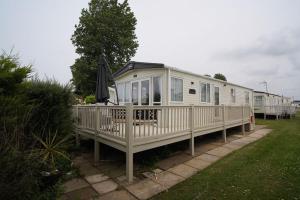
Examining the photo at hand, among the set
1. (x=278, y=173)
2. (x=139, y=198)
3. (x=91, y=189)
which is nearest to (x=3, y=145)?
(x=91, y=189)

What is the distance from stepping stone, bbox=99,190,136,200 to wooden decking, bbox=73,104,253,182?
496 millimetres

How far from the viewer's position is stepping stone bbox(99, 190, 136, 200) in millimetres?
3354

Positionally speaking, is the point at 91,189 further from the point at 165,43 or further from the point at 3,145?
the point at 165,43

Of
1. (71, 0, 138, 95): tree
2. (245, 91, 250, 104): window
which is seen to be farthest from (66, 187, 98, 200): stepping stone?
(71, 0, 138, 95): tree

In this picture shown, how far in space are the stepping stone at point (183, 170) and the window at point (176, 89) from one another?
396 cm

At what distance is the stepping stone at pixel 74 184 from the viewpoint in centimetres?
378

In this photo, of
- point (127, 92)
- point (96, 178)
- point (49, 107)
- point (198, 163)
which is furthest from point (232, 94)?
point (49, 107)

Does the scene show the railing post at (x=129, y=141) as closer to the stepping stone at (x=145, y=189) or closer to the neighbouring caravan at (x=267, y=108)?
the stepping stone at (x=145, y=189)

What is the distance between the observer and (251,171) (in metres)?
4.50

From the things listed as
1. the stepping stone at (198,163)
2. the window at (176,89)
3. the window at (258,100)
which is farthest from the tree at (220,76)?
the stepping stone at (198,163)

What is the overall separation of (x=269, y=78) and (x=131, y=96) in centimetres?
3322

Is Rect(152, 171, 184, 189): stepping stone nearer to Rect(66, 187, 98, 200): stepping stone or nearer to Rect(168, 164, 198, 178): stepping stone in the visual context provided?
Rect(168, 164, 198, 178): stepping stone

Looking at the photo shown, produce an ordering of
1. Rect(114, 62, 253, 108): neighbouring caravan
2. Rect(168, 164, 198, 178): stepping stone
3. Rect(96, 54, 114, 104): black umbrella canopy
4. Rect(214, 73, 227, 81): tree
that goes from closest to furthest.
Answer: Rect(168, 164, 198, 178): stepping stone < Rect(96, 54, 114, 104): black umbrella canopy < Rect(114, 62, 253, 108): neighbouring caravan < Rect(214, 73, 227, 81): tree

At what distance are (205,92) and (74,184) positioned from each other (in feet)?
28.1
